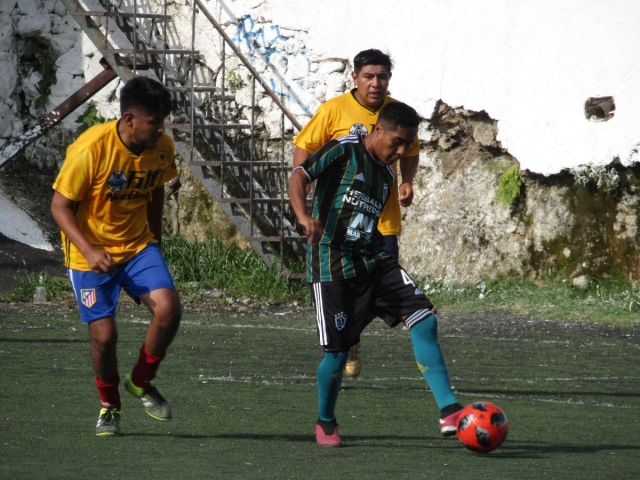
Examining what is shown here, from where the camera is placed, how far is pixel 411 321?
5.91 metres

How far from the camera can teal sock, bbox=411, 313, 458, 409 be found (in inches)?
226

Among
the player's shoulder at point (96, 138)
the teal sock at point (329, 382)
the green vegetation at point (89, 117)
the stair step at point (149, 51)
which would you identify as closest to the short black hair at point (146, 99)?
the player's shoulder at point (96, 138)

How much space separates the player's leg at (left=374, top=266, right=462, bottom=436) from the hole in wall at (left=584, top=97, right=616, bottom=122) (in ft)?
25.1

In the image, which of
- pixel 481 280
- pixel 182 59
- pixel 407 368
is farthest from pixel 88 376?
pixel 182 59

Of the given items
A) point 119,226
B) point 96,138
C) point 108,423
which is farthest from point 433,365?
point 96,138

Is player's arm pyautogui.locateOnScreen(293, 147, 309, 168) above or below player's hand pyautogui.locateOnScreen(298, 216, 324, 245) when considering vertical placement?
above

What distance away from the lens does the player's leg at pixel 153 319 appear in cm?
595

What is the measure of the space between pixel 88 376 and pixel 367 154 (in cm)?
301

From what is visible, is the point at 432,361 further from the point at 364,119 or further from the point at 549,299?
the point at 549,299

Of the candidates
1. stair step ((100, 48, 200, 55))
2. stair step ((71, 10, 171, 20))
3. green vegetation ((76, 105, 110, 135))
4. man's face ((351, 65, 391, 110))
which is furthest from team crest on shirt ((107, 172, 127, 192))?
green vegetation ((76, 105, 110, 135))

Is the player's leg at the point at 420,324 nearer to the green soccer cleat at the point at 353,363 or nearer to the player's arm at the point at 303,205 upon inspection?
the player's arm at the point at 303,205

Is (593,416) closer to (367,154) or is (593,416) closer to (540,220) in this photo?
(367,154)

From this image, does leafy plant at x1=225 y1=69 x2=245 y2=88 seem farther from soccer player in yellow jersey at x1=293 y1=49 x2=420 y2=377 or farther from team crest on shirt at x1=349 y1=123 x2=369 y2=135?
team crest on shirt at x1=349 y1=123 x2=369 y2=135

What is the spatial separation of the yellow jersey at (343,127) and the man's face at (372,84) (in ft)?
0.18
